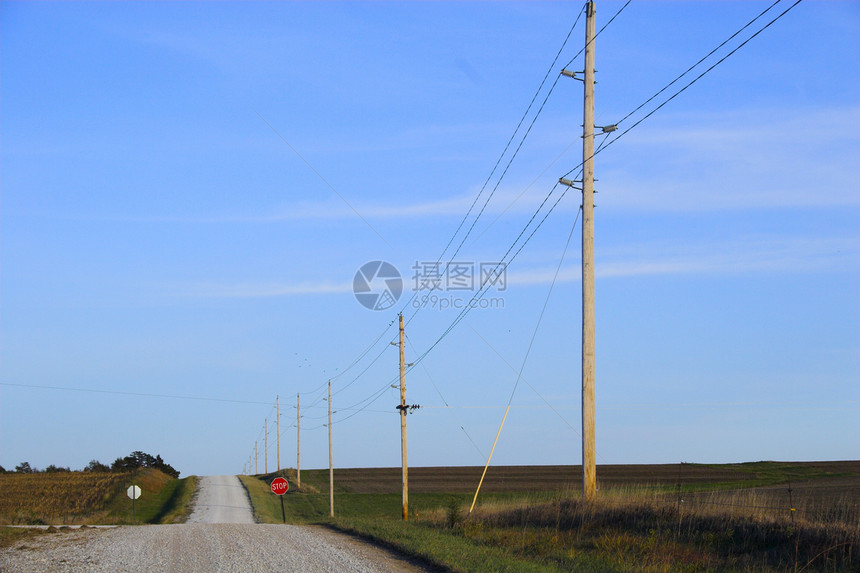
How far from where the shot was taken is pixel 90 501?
6456 centimetres

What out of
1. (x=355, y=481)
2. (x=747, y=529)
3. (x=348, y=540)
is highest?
(x=747, y=529)

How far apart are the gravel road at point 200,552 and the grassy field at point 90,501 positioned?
16151 millimetres

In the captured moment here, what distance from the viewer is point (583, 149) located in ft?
63.9

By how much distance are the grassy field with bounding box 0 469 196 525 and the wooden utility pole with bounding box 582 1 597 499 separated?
28586mm

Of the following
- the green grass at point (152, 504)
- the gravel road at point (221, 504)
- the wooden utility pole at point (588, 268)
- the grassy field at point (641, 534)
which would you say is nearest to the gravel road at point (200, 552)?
the grassy field at point (641, 534)

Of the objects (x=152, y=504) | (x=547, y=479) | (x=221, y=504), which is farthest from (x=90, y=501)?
(x=547, y=479)

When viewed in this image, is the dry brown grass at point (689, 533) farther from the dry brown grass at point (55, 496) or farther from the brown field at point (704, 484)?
the dry brown grass at point (55, 496)

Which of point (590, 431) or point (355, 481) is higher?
point (590, 431)

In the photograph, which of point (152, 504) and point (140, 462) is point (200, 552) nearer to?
point (152, 504)

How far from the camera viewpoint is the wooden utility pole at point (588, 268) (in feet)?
61.5

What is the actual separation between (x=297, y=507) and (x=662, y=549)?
46764mm

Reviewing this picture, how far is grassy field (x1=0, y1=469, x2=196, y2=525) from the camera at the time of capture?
157 feet

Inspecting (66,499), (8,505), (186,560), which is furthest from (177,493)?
(186,560)

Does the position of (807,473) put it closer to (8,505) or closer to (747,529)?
(747,529)
